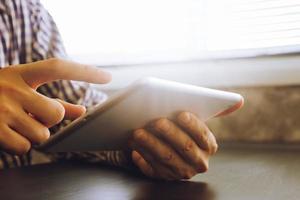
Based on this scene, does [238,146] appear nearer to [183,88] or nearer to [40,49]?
[40,49]

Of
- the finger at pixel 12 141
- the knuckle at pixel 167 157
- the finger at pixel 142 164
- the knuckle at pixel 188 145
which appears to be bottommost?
the finger at pixel 142 164

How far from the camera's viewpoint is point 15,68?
1.71ft

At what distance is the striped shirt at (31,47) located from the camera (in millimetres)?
940

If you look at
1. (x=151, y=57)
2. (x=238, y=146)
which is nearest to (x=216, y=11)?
(x=151, y=57)

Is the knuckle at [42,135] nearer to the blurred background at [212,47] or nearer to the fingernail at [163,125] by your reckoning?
the fingernail at [163,125]

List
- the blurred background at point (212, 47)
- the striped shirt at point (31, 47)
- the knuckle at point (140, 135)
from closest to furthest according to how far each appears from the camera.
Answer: the knuckle at point (140, 135)
the striped shirt at point (31, 47)
the blurred background at point (212, 47)

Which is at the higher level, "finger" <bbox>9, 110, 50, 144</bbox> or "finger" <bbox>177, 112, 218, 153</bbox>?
"finger" <bbox>9, 110, 50, 144</bbox>

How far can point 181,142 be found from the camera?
61cm

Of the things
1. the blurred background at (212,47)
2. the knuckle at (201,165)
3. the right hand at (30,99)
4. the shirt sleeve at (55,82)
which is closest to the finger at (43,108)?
the right hand at (30,99)

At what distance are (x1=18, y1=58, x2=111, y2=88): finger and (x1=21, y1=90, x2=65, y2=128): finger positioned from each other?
0.07 feet

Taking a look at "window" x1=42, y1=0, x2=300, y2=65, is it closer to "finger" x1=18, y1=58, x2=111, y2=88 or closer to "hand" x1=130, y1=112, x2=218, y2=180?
"hand" x1=130, y1=112, x2=218, y2=180

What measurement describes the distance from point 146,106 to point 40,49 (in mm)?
508

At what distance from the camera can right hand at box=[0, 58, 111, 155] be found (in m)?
0.50

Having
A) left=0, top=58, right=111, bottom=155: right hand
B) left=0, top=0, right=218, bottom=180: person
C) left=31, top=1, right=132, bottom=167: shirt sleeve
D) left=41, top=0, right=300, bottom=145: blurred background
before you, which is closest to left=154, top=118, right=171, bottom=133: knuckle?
left=0, top=0, right=218, bottom=180: person
